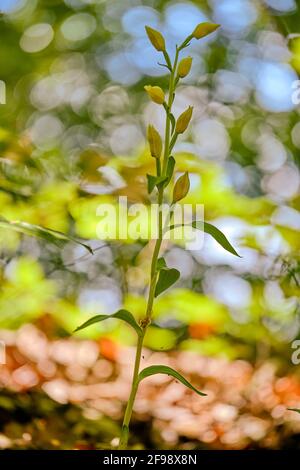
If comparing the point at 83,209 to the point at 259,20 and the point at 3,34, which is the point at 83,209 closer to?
the point at 3,34

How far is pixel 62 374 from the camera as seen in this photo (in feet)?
2.82

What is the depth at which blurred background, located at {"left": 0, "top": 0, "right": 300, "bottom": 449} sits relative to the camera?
793 millimetres

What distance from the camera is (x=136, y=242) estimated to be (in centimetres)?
99

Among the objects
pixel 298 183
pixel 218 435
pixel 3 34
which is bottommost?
pixel 218 435

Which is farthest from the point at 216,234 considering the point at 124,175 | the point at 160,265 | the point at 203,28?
the point at 124,175

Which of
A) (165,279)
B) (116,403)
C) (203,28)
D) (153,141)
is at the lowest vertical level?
(116,403)

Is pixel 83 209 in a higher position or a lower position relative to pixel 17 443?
higher

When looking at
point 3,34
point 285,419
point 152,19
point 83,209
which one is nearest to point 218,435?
point 285,419

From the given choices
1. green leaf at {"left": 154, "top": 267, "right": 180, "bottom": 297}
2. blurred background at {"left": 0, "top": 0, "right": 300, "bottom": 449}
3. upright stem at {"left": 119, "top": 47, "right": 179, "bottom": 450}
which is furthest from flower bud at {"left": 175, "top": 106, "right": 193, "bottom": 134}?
blurred background at {"left": 0, "top": 0, "right": 300, "bottom": 449}

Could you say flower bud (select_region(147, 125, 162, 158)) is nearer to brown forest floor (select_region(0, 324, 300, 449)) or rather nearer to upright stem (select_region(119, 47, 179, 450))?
upright stem (select_region(119, 47, 179, 450))

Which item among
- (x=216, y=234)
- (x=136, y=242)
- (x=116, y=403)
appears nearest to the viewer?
(x=216, y=234)
